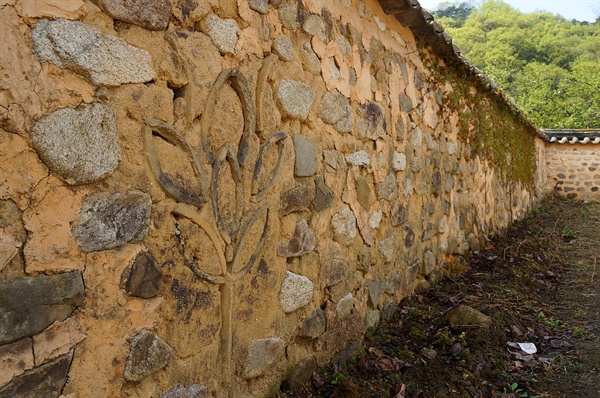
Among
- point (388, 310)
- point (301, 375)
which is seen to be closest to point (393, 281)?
point (388, 310)

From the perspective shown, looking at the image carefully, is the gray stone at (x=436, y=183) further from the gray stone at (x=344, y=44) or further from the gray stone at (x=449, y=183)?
the gray stone at (x=344, y=44)

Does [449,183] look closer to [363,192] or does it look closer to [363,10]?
[363,192]

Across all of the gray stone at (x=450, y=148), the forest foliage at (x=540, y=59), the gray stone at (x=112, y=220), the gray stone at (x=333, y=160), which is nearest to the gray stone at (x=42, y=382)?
the gray stone at (x=112, y=220)

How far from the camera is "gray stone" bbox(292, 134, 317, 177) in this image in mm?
2123

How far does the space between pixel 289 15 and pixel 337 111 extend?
1.96 feet

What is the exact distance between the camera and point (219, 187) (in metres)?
1.71

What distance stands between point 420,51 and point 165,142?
2.85m

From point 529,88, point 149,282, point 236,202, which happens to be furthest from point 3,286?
point 529,88

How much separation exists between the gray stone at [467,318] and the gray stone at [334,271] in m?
0.93

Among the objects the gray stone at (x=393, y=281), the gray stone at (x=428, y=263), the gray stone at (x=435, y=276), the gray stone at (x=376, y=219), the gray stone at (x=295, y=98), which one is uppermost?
the gray stone at (x=295, y=98)

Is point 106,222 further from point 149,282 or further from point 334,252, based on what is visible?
point 334,252

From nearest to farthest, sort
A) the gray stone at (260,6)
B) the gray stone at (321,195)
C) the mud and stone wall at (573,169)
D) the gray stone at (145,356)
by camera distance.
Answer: the gray stone at (145,356)
the gray stone at (260,6)
the gray stone at (321,195)
the mud and stone wall at (573,169)

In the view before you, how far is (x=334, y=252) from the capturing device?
2.46 metres

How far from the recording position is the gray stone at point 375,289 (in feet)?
9.36
